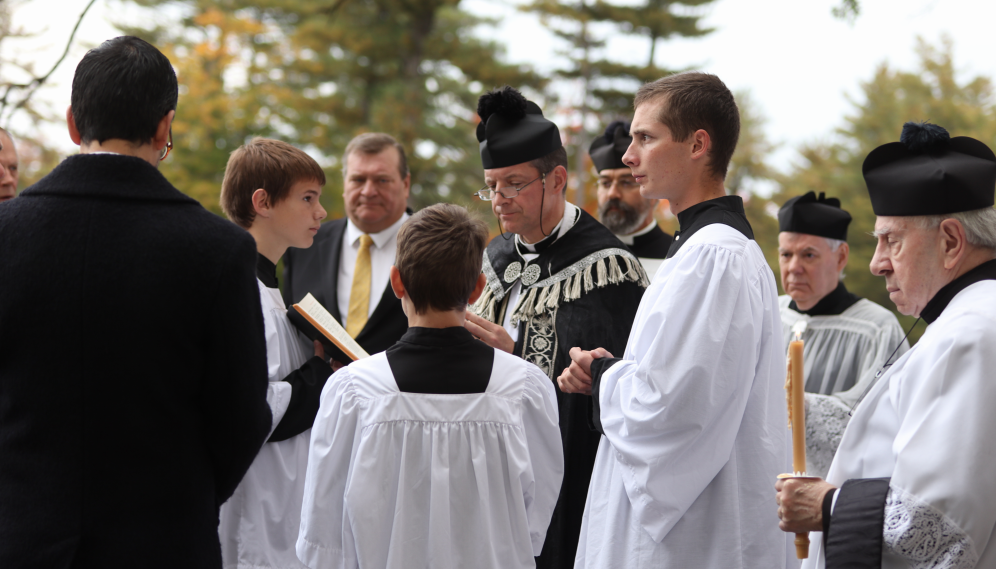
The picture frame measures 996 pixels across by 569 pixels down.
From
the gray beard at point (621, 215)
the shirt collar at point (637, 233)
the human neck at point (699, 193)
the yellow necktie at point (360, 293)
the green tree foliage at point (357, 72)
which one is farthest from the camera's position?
the green tree foliage at point (357, 72)

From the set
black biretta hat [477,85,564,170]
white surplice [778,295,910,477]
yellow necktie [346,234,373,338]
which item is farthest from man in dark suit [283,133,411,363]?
white surplice [778,295,910,477]

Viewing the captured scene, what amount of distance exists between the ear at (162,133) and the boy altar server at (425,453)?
2.60ft

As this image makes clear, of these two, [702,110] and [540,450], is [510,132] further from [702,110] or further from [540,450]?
[540,450]

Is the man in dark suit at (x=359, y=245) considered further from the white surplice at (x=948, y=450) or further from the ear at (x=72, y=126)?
the white surplice at (x=948, y=450)

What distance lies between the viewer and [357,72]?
2006cm

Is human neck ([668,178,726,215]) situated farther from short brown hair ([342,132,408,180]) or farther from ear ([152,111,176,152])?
short brown hair ([342,132,408,180])

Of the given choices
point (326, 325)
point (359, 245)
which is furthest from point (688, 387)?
point (359, 245)

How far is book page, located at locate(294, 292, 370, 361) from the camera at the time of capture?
324cm

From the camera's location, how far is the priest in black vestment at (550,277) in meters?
3.54

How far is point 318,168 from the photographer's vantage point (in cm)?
356

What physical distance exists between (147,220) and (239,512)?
Answer: 157 cm

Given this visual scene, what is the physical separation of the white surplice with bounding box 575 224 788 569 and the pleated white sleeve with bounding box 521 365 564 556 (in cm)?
20

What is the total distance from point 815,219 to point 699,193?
8.24 feet

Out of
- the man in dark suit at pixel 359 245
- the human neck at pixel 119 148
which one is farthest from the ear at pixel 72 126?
the man in dark suit at pixel 359 245
